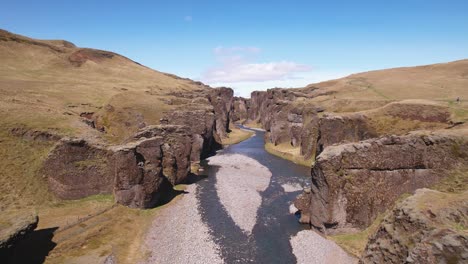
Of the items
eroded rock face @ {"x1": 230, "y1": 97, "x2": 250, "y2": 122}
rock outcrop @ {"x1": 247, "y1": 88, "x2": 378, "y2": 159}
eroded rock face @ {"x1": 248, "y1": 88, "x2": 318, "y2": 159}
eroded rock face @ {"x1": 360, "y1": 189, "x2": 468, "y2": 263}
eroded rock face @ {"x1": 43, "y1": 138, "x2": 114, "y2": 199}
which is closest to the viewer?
eroded rock face @ {"x1": 360, "y1": 189, "x2": 468, "y2": 263}

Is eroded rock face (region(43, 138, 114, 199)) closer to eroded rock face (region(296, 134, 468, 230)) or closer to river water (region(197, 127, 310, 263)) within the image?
river water (region(197, 127, 310, 263))

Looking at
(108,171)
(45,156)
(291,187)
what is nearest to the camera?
(108,171)

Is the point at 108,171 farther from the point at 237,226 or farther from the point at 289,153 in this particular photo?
the point at 289,153

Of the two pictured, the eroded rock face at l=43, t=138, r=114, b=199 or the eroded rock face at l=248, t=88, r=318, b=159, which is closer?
the eroded rock face at l=43, t=138, r=114, b=199

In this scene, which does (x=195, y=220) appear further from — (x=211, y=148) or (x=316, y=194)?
(x=211, y=148)

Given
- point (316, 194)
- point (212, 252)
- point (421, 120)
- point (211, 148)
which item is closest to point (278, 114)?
point (211, 148)

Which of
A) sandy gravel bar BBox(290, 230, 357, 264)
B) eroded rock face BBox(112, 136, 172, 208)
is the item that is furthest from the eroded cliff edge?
eroded rock face BBox(112, 136, 172, 208)

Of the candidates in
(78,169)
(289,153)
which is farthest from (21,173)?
(289,153)

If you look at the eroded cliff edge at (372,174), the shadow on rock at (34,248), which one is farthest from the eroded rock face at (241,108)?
the shadow on rock at (34,248)
